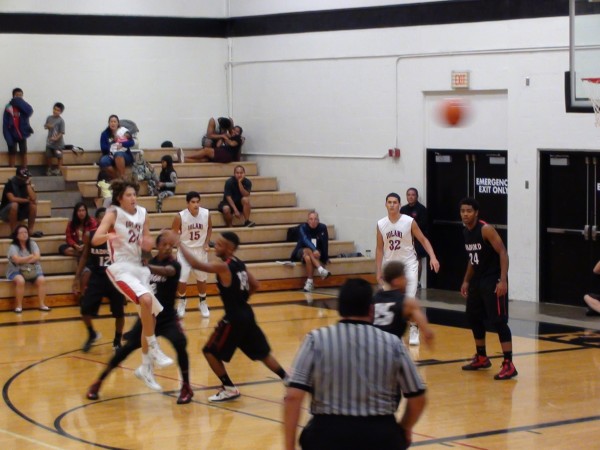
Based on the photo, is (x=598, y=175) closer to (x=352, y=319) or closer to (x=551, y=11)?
(x=551, y=11)

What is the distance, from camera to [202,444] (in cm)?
884

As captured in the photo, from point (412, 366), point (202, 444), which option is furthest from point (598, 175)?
point (412, 366)

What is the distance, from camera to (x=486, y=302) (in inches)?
454

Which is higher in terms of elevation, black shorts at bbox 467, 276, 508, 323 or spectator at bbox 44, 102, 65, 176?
spectator at bbox 44, 102, 65, 176

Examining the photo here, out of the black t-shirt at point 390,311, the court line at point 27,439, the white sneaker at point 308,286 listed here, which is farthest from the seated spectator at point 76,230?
the black t-shirt at point 390,311

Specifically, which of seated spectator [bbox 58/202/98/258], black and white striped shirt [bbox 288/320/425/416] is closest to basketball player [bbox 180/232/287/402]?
black and white striped shirt [bbox 288/320/425/416]

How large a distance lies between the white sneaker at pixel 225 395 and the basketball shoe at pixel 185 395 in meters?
0.22

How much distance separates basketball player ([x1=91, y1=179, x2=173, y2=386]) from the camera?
10492 millimetres

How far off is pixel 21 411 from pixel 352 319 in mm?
6010

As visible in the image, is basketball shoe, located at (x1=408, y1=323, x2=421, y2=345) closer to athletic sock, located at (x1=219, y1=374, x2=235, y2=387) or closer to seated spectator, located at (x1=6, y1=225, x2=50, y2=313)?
athletic sock, located at (x1=219, y1=374, x2=235, y2=387)

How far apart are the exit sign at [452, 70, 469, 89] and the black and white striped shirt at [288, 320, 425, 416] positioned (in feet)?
46.1

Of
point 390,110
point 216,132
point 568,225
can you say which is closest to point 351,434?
point 568,225

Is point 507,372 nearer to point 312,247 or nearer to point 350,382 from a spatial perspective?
point 350,382

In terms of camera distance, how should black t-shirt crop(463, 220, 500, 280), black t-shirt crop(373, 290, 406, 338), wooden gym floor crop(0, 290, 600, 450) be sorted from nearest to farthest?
1. black t-shirt crop(373, 290, 406, 338)
2. wooden gym floor crop(0, 290, 600, 450)
3. black t-shirt crop(463, 220, 500, 280)
